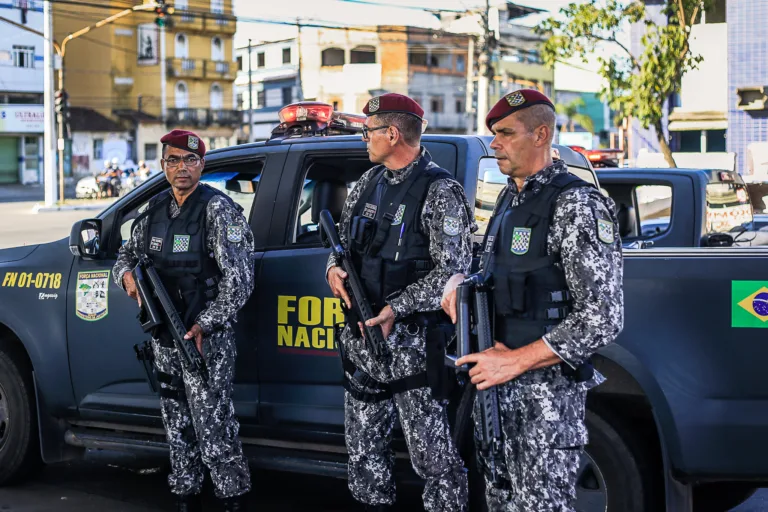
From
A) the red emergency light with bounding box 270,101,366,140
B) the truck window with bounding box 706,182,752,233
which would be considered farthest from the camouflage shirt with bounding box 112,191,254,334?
the truck window with bounding box 706,182,752,233

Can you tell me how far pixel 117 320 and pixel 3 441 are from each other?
960mm

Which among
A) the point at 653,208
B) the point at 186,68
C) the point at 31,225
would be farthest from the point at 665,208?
the point at 186,68

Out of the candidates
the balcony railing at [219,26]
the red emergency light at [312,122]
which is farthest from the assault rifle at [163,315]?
the balcony railing at [219,26]

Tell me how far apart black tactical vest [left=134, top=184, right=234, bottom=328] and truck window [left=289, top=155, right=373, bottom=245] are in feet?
1.24

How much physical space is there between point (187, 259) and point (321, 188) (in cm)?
77

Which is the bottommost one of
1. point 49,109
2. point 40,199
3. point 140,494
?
point 140,494

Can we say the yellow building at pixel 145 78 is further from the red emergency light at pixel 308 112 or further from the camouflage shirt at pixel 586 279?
the camouflage shirt at pixel 586 279

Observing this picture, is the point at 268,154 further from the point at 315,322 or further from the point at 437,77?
the point at 437,77

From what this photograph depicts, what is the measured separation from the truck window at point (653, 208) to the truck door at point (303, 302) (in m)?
2.42

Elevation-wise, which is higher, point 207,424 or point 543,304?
point 543,304

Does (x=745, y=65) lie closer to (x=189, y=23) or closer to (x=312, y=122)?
(x=312, y=122)

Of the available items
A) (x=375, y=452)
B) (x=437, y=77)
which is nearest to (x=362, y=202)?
(x=375, y=452)

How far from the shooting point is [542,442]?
294 cm

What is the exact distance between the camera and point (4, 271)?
5109 millimetres
